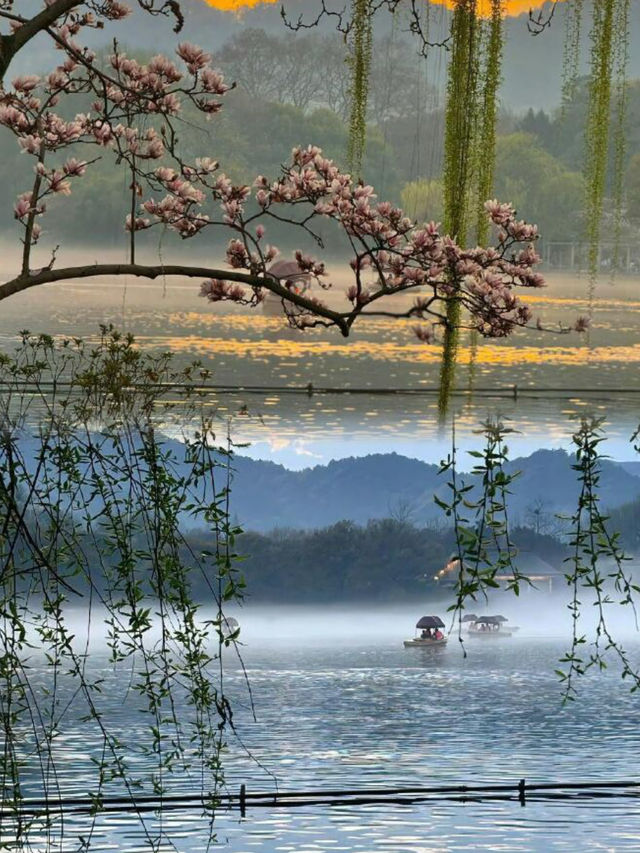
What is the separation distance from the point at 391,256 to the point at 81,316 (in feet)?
18.7

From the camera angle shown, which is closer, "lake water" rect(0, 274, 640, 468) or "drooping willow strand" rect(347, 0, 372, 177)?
"drooping willow strand" rect(347, 0, 372, 177)

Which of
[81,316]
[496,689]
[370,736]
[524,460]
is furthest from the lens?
[496,689]

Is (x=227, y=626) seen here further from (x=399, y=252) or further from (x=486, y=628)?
(x=486, y=628)

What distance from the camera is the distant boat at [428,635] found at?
16344 millimetres

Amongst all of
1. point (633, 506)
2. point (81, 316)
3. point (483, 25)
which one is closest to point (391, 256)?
point (483, 25)

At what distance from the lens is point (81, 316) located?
365 inches

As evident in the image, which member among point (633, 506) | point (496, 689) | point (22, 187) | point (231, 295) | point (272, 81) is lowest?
point (496, 689)

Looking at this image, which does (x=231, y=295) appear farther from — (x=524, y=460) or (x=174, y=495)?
(x=524, y=460)

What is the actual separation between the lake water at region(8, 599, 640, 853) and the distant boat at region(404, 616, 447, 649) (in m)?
0.24

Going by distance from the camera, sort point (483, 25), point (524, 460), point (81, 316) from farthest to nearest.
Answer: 1. point (524, 460)
2. point (81, 316)
3. point (483, 25)

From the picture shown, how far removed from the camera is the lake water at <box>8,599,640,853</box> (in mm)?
8766

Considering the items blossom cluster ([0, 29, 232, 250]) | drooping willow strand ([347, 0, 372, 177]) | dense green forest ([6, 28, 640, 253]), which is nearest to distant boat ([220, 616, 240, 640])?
blossom cluster ([0, 29, 232, 250])

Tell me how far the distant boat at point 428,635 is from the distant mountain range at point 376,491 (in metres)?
1.71

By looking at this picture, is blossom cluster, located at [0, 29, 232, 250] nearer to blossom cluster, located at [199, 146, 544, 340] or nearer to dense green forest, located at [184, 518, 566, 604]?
blossom cluster, located at [199, 146, 544, 340]
